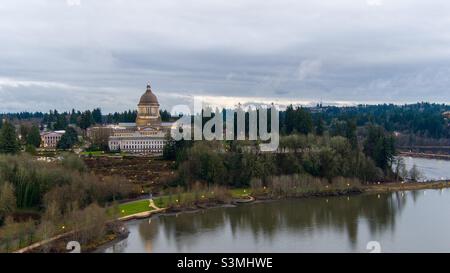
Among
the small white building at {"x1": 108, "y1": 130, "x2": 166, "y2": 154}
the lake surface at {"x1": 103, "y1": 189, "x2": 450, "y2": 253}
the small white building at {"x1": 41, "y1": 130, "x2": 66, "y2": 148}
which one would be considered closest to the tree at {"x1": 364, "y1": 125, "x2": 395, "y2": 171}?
the lake surface at {"x1": 103, "y1": 189, "x2": 450, "y2": 253}

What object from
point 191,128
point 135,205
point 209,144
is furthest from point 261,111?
point 135,205

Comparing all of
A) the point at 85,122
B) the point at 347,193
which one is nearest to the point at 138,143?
A: the point at 85,122

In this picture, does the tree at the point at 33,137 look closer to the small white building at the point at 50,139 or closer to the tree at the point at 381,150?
the small white building at the point at 50,139

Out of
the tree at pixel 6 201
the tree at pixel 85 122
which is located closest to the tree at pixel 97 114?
the tree at pixel 85 122

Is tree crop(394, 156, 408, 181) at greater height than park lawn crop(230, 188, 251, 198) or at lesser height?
greater

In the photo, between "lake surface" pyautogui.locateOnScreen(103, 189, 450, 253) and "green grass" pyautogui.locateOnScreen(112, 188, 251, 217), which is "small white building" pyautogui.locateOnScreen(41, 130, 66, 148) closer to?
"green grass" pyautogui.locateOnScreen(112, 188, 251, 217)

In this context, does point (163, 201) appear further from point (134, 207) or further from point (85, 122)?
point (85, 122)
